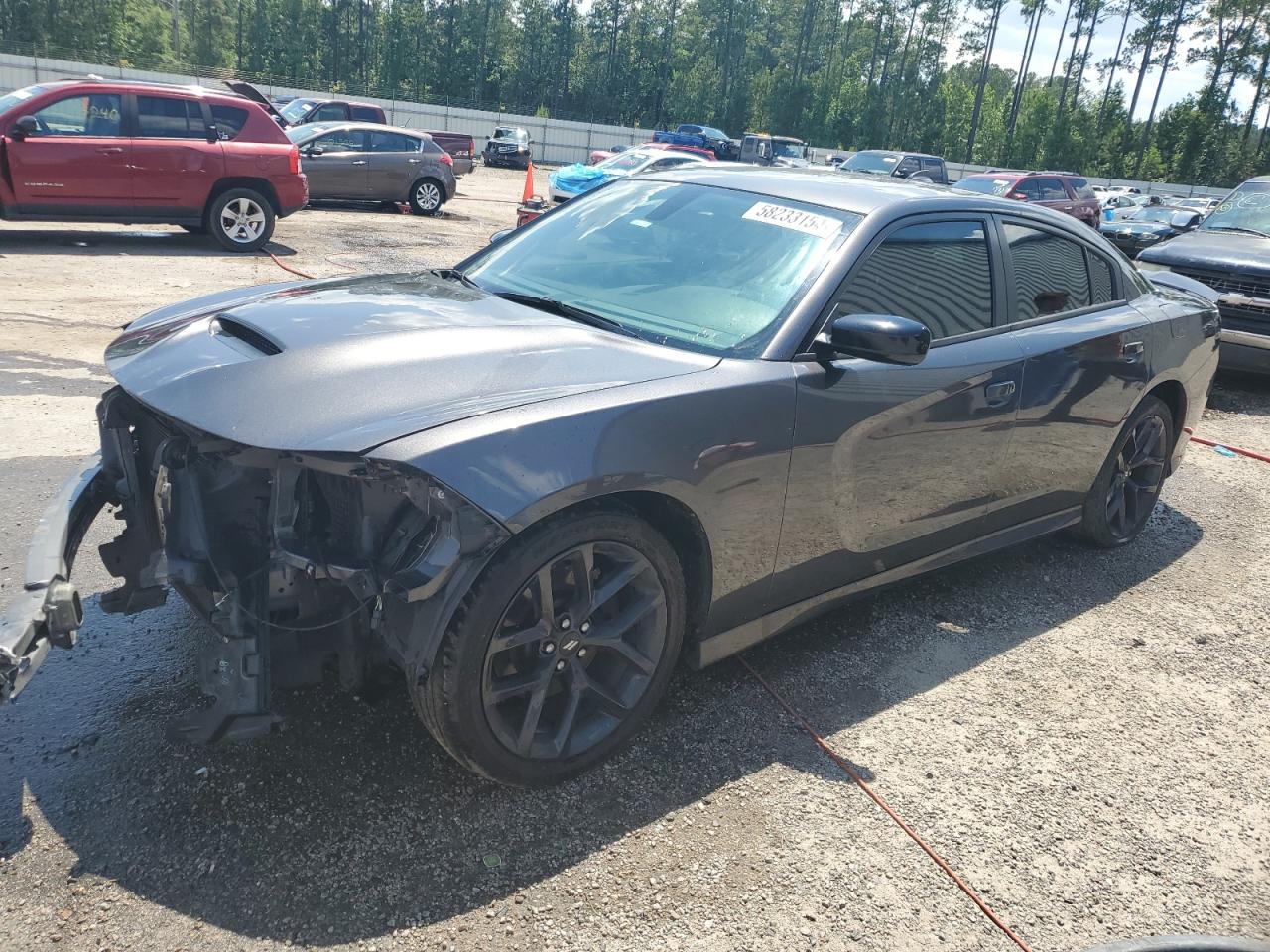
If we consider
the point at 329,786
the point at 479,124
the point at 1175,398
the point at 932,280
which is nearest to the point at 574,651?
the point at 329,786

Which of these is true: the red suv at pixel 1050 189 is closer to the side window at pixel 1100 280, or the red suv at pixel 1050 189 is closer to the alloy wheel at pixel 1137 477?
the alloy wheel at pixel 1137 477

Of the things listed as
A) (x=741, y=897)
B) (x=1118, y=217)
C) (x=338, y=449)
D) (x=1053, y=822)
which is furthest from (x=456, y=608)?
(x=1118, y=217)

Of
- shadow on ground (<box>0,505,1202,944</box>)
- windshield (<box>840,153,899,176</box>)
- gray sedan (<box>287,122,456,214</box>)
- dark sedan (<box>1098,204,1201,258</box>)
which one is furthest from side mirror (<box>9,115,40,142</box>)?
windshield (<box>840,153,899,176</box>)

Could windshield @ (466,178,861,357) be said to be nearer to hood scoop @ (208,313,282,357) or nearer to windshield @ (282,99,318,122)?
hood scoop @ (208,313,282,357)

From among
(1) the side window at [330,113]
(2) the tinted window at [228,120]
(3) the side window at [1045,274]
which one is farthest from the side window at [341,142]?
(3) the side window at [1045,274]

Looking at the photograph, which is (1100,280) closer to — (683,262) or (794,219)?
(794,219)

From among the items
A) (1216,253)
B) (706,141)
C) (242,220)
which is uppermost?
(706,141)

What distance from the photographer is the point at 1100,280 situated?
14.9 ft

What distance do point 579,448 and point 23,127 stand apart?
34.4 ft

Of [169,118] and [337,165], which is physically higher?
[169,118]

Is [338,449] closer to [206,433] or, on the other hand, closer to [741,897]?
[206,433]

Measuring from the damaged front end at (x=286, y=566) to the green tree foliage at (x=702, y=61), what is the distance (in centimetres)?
7302

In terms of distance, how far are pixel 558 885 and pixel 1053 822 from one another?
151cm

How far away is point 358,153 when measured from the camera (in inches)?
666
